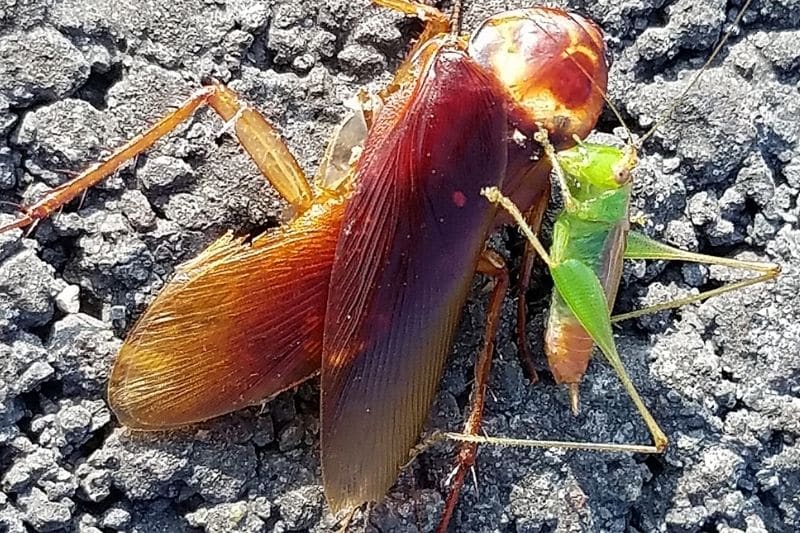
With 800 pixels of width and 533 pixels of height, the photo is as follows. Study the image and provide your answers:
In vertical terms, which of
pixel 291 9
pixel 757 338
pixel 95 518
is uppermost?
pixel 291 9

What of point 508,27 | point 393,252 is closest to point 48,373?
point 393,252

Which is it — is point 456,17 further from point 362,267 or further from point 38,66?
point 38,66

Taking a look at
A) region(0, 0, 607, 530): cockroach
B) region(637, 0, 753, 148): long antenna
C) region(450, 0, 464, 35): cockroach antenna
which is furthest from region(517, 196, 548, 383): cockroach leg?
region(450, 0, 464, 35): cockroach antenna

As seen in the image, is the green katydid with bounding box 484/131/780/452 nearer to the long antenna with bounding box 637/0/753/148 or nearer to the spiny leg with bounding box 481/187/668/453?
the spiny leg with bounding box 481/187/668/453

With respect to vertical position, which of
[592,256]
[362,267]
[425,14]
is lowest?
[592,256]

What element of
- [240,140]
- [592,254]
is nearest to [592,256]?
[592,254]

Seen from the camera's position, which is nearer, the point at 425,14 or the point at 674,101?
the point at 425,14

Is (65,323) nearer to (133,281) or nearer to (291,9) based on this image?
(133,281)

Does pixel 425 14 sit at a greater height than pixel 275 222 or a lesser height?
greater
